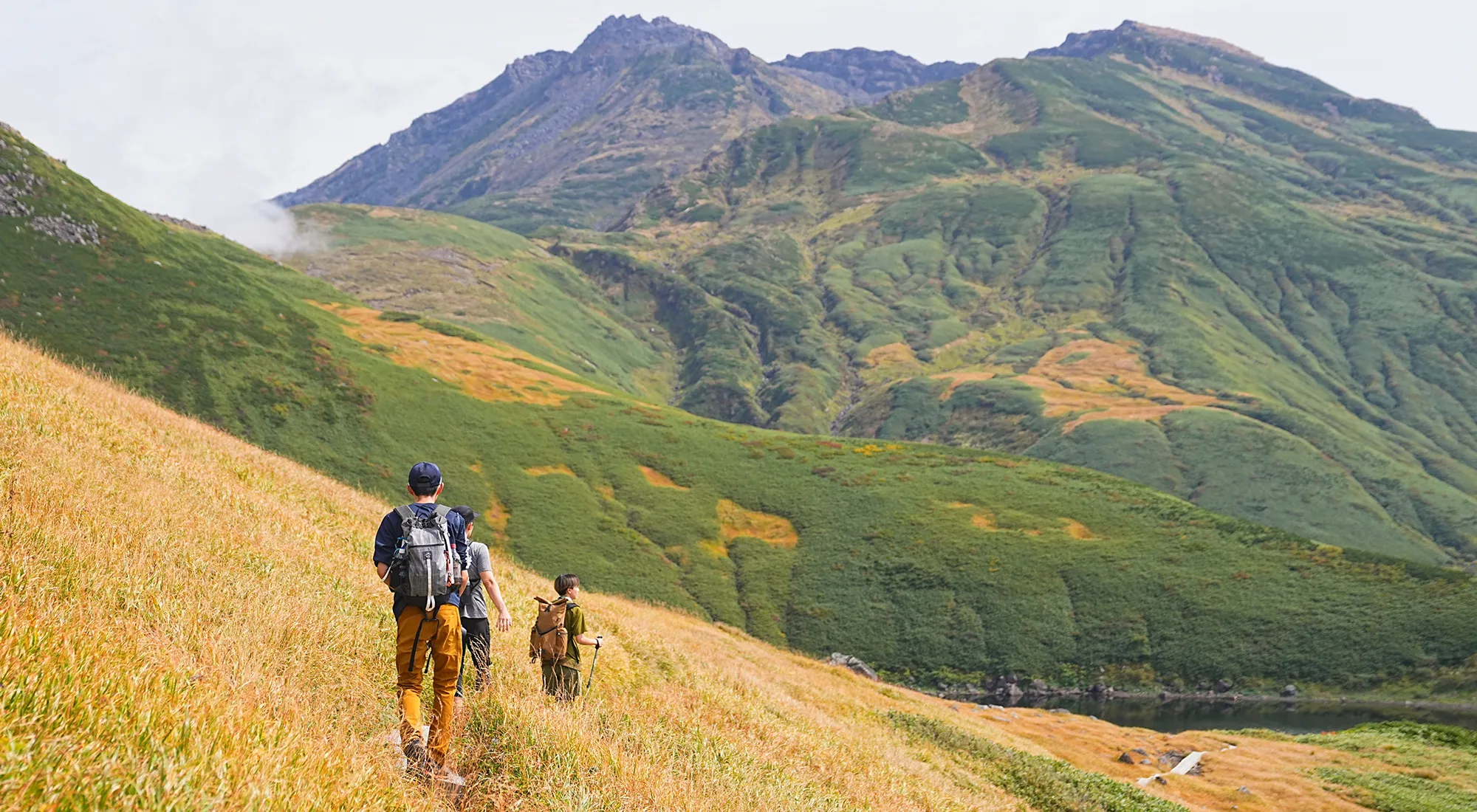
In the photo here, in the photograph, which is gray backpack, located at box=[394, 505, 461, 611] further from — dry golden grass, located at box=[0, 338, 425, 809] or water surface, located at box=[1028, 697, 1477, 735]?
water surface, located at box=[1028, 697, 1477, 735]

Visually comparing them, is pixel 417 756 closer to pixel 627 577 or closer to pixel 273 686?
pixel 273 686

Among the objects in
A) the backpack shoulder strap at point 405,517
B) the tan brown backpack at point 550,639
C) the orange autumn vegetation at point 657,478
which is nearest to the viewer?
the backpack shoulder strap at point 405,517

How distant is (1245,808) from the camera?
3638cm

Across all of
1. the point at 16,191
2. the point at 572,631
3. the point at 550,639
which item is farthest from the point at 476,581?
the point at 16,191

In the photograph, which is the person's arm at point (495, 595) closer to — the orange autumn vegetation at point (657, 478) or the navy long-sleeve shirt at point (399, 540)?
the navy long-sleeve shirt at point (399, 540)

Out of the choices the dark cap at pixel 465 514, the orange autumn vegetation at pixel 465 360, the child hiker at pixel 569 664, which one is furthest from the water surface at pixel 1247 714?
the orange autumn vegetation at pixel 465 360

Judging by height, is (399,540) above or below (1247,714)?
above

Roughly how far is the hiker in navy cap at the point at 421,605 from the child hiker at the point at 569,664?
3326 mm

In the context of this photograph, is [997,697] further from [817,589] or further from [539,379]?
[539,379]

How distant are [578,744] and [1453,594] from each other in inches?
4496

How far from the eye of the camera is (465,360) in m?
145

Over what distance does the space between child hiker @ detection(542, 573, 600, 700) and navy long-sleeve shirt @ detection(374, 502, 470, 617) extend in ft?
10.5

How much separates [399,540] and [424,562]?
466mm

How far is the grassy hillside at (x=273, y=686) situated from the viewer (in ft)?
17.4
